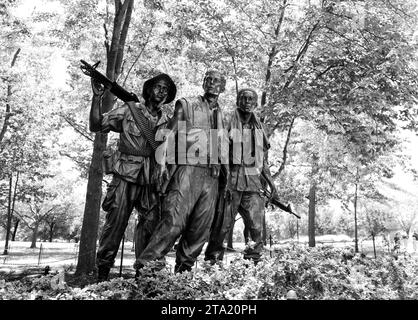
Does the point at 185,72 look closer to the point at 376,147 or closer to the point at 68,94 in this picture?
the point at 68,94

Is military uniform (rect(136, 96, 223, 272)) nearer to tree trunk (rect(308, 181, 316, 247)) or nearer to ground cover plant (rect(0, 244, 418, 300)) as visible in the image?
ground cover plant (rect(0, 244, 418, 300))

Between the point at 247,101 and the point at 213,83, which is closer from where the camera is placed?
the point at 213,83

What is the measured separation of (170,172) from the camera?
516cm

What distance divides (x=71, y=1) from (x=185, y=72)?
14.7 feet

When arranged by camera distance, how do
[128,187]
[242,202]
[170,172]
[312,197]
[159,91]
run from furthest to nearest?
[312,197] < [242,202] < [159,91] < [128,187] < [170,172]

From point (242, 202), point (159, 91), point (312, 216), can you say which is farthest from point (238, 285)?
point (312, 216)

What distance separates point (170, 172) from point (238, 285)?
1.79 m

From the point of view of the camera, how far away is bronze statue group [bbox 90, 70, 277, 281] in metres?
5.05

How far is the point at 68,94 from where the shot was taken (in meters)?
16.6

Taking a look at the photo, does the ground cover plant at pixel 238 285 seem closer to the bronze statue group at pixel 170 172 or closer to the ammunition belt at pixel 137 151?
the bronze statue group at pixel 170 172

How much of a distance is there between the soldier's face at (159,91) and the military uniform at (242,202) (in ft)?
3.43

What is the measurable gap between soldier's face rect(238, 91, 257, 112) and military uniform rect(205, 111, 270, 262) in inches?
7.2

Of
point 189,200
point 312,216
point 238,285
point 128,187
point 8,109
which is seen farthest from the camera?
point 312,216

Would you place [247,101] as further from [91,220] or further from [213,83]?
[91,220]
